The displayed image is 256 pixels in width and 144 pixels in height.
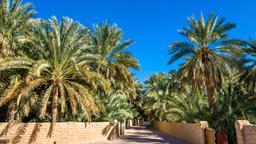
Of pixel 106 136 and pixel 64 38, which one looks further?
pixel 106 136

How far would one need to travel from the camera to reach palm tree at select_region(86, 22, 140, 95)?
94.0 feet

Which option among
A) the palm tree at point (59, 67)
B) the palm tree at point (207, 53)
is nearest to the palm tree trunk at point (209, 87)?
the palm tree at point (207, 53)

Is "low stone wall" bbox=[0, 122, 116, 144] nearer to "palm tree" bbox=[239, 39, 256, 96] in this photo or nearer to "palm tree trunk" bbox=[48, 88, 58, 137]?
"palm tree trunk" bbox=[48, 88, 58, 137]

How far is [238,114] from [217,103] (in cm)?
259

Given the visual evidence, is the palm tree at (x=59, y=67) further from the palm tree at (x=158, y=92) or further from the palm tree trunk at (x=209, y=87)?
the palm tree at (x=158, y=92)

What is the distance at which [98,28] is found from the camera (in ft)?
94.7

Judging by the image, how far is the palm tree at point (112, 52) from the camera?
94.0 ft

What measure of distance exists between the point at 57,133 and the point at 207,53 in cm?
1278

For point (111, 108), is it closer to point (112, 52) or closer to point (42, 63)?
point (112, 52)

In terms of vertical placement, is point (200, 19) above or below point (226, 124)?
above

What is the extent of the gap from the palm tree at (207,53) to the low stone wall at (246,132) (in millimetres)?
11126

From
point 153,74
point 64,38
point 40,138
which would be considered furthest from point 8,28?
point 153,74

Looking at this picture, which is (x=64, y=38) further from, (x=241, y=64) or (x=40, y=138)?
(x=241, y=64)

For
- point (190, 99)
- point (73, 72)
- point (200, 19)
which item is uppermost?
point (200, 19)
